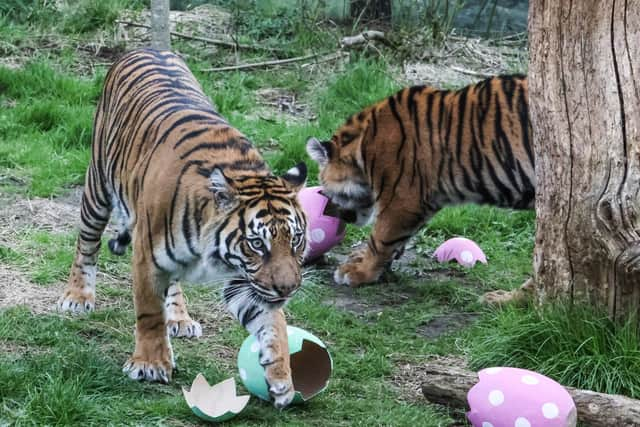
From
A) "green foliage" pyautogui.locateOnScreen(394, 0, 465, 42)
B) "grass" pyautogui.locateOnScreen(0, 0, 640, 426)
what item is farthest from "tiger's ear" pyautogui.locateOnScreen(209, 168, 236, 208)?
"green foliage" pyautogui.locateOnScreen(394, 0, 465, 42)

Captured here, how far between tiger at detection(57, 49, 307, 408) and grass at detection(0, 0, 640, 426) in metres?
0.24

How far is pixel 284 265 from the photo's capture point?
4.23 m

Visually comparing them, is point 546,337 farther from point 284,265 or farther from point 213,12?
point 213,12

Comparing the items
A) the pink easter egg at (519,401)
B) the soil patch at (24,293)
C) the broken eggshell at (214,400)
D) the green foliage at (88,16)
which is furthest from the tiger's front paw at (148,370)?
the green foliage at (88,16)

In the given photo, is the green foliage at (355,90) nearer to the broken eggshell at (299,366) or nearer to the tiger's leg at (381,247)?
the tiger's leg at (381,247)

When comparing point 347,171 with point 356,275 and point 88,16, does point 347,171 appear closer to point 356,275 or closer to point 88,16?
point 356,275

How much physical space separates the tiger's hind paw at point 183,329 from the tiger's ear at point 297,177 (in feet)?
4.11

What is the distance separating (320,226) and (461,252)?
3.17ft

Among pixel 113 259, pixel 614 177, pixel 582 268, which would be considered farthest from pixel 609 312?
pixel 113 259

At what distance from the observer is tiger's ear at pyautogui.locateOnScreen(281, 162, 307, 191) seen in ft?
15.2

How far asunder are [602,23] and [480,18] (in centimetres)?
698

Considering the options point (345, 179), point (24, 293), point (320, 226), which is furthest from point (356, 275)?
point (24, 293)

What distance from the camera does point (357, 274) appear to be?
659 cm

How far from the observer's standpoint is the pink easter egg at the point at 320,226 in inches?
267
